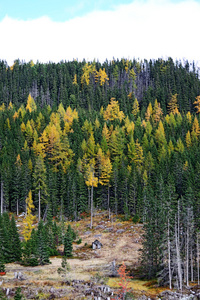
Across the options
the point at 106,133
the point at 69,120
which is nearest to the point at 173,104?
the point at 106,133

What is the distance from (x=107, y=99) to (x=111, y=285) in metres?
105

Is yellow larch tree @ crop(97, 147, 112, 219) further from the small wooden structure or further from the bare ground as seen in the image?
the small wooden structure

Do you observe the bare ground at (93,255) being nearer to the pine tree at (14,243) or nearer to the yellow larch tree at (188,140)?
the pine tree at (14,243)

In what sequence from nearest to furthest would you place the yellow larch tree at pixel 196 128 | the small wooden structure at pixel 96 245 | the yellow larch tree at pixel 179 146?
the small wooden structure at pixel 96 245, the yellow larch tree at pixel 179 146, the yellow larch tree at pixel 196 128

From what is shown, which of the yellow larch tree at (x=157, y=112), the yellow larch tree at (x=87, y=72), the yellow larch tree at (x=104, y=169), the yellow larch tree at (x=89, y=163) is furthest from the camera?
the yellow larch tree at (x=87, y=72)

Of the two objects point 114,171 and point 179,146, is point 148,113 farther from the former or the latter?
point 114,171

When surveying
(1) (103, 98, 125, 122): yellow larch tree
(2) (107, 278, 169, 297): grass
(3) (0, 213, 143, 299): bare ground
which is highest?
(1) (103, 98, 125, 122): yellow larch tree

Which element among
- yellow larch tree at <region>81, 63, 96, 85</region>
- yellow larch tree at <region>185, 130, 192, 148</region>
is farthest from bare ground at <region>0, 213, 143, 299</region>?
yellow larch tree at <region>81, 63, 96, 85</region>

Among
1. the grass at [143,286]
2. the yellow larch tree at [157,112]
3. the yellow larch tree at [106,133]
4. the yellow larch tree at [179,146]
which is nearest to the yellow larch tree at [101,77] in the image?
the yellow larch tree at [157,112]

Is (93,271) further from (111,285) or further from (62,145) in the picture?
(62,145)

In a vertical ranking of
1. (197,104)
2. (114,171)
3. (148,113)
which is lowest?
(114,171)

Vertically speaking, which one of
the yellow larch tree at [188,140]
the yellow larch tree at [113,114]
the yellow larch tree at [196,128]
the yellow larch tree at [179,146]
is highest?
the yellow larch tree at [113,114]

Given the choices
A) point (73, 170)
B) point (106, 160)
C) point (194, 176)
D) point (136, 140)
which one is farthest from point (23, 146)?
point (194, 176)

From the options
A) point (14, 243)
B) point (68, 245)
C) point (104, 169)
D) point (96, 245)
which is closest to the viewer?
point (14, 243)
